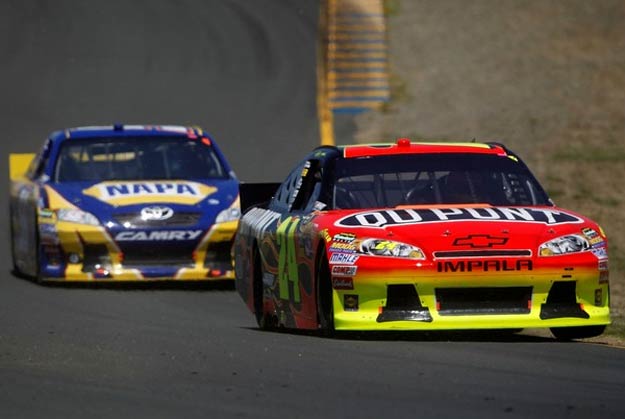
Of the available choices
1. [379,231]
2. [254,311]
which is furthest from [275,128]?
[379,231]

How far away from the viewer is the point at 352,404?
22.8 feet

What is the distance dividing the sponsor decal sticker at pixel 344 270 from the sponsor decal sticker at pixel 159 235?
219 inches

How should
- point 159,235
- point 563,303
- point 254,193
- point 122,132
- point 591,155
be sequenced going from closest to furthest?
point 563,303, point 254,193, point 159,235, point 122,132, point 591,155

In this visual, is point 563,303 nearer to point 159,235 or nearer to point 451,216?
point 451,216

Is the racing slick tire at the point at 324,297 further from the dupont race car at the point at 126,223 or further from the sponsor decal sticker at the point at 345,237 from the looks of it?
the dupont race car at the point at 126,223

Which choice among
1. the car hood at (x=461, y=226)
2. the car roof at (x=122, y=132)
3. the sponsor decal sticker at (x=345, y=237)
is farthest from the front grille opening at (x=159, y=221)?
the sponsor decal sticker at (x=345, y=237)

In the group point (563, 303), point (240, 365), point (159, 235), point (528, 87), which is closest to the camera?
point (240, 365)

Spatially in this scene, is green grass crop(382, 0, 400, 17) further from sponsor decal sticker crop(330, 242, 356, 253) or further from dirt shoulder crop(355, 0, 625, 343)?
sponsor decal sticker crop(330, 242, 356, 253)

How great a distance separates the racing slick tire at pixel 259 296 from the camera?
1120cm

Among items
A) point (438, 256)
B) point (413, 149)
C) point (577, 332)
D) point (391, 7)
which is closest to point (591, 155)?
point (413, 149)

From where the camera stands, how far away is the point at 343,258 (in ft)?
30.7

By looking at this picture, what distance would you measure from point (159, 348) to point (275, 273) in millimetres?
1594

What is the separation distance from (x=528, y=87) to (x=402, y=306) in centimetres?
2058

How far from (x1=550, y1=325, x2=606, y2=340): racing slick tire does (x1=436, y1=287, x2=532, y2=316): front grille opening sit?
Answer: 0.47m
